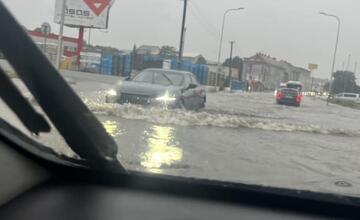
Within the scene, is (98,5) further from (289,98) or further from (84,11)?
(289,98)

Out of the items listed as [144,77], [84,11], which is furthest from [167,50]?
[84,11]

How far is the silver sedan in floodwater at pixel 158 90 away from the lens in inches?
531

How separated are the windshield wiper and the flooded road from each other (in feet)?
0.68

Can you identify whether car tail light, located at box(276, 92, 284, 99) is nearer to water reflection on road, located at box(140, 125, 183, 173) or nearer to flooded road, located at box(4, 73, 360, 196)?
flooded road, located at box(4, 73, 360, 196)

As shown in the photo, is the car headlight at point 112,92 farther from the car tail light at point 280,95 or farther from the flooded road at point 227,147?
the car tail light at point 280,95

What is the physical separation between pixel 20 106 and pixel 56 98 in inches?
6.1

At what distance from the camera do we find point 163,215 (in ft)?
8.46

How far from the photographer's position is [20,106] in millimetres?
2463

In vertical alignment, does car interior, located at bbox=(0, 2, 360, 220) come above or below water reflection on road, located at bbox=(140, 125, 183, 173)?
above

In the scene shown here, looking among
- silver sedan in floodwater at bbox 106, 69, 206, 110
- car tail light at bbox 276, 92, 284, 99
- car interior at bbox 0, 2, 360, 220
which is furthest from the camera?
car tail light at bbox 276, 92, 284, 99

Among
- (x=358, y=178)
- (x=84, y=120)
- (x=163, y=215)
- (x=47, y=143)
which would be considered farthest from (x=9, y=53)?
(x=358, y=178)

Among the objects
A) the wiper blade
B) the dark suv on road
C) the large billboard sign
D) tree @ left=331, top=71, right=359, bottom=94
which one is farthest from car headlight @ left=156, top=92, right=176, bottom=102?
the dark suv on road

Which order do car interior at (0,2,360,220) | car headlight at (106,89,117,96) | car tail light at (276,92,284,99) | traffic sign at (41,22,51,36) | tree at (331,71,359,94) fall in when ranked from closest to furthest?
car interior at (0,2,360,220) < traffic sign at (41,22,51,36) < tree at (331,71,359,94) < car headlight at (106,89,117,96) < car tail light at (276,92,284,99)

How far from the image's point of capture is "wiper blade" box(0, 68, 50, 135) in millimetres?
2428
